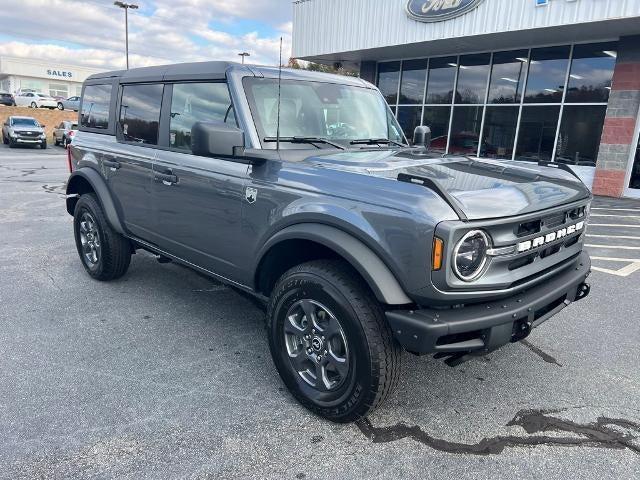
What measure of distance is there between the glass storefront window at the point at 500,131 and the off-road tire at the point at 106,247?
12.1 m

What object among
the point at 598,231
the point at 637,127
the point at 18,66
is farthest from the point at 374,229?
the point at 18,66

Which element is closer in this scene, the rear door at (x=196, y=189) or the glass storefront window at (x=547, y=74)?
the rear door at (x=196, y=189)

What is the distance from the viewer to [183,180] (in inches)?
145

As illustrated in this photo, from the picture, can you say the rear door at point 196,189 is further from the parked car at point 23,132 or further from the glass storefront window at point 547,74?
the parked car at point 23,132

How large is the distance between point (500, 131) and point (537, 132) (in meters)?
1.11

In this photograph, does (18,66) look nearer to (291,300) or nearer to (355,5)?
(355,5)

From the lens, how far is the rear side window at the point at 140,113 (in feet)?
A: 13.5

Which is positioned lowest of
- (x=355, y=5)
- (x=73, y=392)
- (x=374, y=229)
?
(x=73, y=392)

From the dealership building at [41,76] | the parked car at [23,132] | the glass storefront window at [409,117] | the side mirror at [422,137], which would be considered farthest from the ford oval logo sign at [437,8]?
the dealership building at [41,76]

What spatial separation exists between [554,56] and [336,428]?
533 inches

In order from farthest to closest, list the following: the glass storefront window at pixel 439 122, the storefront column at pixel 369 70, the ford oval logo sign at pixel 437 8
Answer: the storefront column at pixel 369 70, the glass storefront window at pixel 439 122, the ford oval logo sign at pixel 437 8

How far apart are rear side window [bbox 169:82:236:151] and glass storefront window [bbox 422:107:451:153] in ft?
43.7

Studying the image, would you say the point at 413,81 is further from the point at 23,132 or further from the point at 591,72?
the point at 23,132

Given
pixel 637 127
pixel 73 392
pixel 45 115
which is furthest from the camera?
pixel 45 115
